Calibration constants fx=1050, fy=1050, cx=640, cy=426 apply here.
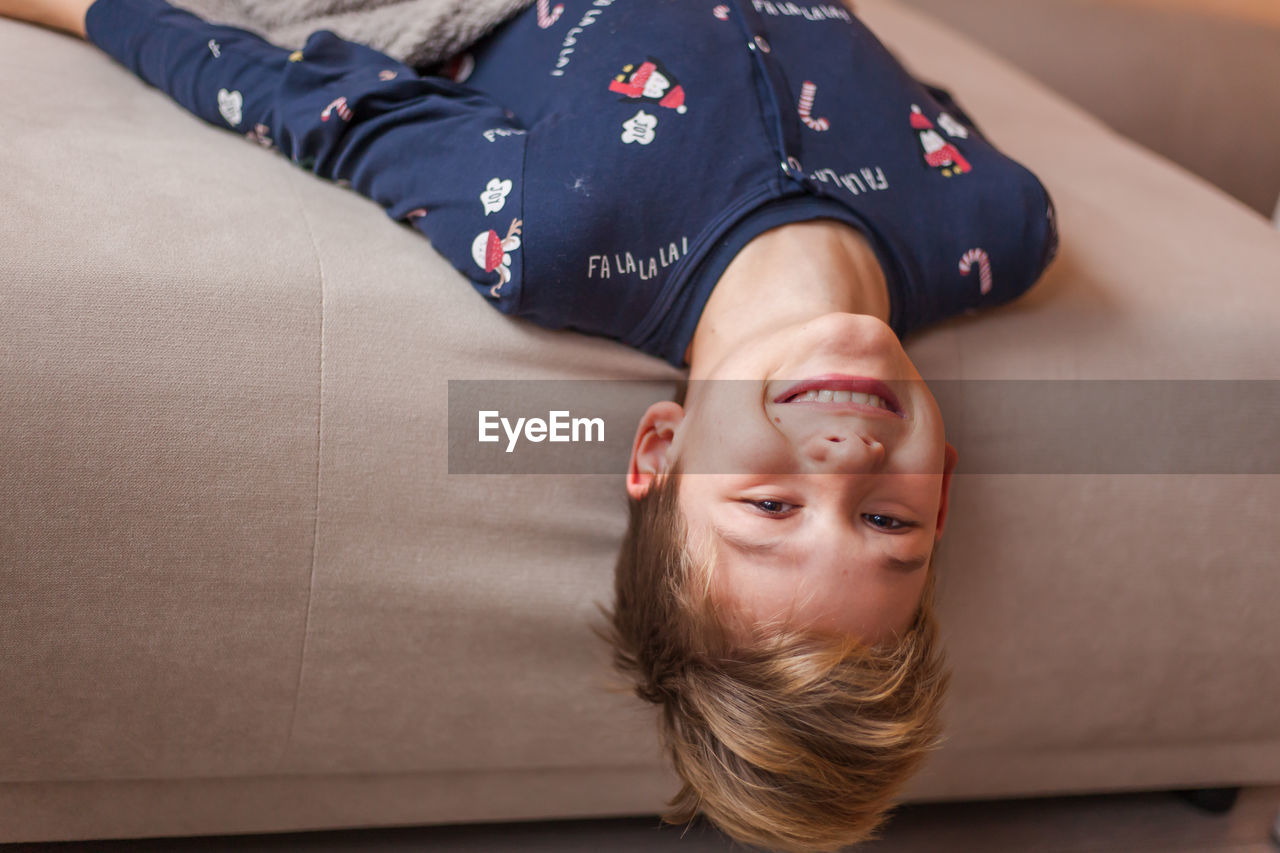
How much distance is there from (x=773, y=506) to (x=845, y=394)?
0.12 meters

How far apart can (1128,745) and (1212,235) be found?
61 cm

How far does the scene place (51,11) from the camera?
1.24 meters

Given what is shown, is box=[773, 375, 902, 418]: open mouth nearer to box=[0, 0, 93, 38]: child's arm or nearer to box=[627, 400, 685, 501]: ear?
box=[627, 400, 685, 501]: ear

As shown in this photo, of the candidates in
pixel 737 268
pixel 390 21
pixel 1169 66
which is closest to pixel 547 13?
pixel 390 21

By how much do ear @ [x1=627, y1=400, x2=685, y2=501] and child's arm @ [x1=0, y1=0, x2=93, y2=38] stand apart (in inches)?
33.3

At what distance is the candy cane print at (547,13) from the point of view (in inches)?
45.7

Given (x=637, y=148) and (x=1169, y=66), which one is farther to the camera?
(x=1169, y=66)

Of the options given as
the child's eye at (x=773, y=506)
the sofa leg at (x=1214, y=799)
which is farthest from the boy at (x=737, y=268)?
the sofa leg at (x=1214, y=799)

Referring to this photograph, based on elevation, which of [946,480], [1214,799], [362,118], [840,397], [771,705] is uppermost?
[362,118]

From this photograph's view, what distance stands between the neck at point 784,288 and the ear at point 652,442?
44mm

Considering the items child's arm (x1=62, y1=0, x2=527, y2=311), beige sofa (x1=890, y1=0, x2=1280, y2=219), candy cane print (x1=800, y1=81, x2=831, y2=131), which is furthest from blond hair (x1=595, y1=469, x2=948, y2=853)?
beige sofa (x1=890, y1=0, x2=1280, y2=219)

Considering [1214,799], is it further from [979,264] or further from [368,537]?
→ [368,537]

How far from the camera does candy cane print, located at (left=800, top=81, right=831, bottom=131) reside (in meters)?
1.07

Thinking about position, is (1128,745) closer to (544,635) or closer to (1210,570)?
(1210,570)
